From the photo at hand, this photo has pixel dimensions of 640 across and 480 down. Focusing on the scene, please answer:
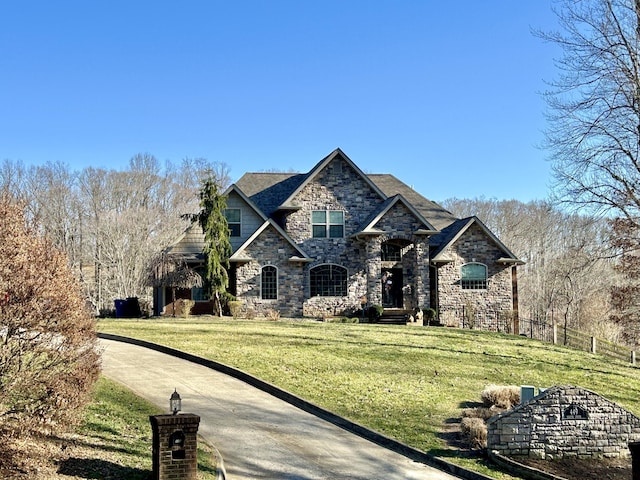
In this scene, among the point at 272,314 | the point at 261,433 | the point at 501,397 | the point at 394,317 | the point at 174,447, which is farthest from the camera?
the point at 394,317

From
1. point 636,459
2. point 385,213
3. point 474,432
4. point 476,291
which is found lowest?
point 474,432

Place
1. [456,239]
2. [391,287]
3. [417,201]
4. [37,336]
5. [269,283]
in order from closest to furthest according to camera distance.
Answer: [37,336]
[269,283]
[456,239]
[391,287]
[417,201]

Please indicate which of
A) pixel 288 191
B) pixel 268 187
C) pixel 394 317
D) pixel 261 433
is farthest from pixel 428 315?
pixel 261 433

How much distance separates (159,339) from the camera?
20547 mm

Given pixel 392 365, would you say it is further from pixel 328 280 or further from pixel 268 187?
pixel 268 187

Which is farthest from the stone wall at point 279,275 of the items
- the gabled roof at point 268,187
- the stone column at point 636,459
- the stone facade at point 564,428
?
the stone column at point 636,459

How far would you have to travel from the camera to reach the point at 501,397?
15.1m

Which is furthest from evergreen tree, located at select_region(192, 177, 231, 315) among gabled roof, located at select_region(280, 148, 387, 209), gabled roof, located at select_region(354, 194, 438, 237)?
gabled roof, located at select_region(354, 194, 438, 237)

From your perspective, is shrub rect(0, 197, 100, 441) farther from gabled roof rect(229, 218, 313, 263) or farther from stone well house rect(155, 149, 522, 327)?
stone well house rect(155, 149, 522, 327)

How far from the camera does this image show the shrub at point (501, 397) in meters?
15.0

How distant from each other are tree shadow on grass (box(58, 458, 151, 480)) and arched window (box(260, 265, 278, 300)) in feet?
73.2

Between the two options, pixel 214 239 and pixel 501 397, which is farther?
pixel 214 239

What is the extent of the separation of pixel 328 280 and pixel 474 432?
20658mm

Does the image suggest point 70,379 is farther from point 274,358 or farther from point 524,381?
point 524,381
